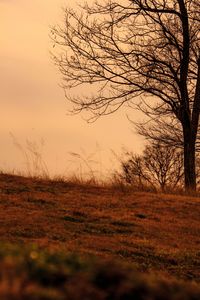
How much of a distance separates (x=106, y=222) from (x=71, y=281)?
8.04 m

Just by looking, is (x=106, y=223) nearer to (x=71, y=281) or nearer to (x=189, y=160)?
(x=71, y=281)

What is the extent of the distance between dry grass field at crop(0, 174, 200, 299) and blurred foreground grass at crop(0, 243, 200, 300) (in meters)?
2.98

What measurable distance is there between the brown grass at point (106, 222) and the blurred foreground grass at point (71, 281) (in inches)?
130

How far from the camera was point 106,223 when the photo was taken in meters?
10.8

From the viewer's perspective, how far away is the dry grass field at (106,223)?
834 centimetres

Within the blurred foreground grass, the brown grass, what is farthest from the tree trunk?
the blurred foreground grass

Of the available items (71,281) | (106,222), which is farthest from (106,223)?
(71,281)

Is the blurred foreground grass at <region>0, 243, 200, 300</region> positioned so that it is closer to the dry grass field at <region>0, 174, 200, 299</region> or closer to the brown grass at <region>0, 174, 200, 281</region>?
the dry grass field at <region>0, 174, 200, 299</region>

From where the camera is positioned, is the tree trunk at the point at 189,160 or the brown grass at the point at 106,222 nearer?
the brown grass at the point at 106,222

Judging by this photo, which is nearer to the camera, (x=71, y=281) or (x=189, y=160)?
(x=71, y=281)

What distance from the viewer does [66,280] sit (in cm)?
287

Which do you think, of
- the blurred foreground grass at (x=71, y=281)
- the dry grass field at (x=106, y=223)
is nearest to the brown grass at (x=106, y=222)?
the dry grass field at (x=106, y=223)

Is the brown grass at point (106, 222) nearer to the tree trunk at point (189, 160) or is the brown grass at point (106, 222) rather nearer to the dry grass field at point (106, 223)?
the dry grass field at point (106, 223)

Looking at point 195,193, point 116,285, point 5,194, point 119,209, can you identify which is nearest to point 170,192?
point 195,193
